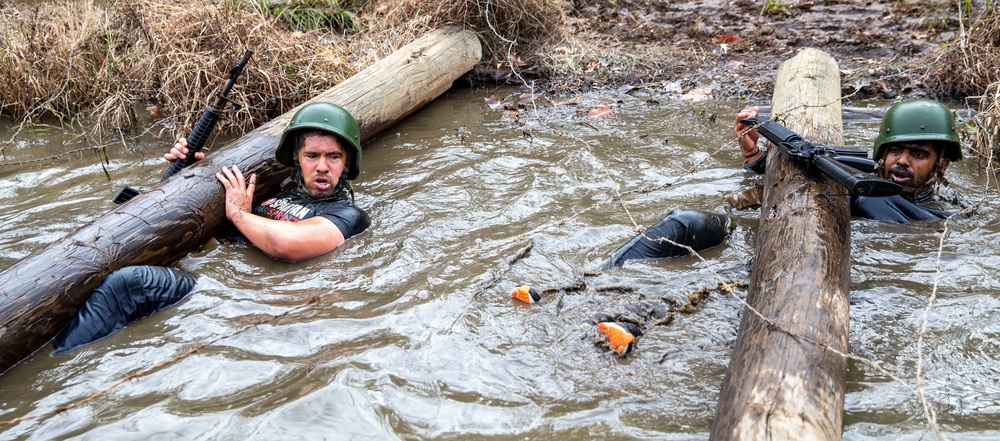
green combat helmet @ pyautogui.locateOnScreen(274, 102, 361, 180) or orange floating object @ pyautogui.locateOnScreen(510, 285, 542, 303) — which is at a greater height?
green combat helmet @ pyautogui.locateOnScreen(274, 102, 361, 180)

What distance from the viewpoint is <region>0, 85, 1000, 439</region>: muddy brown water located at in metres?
2.78

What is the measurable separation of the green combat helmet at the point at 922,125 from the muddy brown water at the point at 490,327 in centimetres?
59

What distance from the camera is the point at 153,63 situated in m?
6.67

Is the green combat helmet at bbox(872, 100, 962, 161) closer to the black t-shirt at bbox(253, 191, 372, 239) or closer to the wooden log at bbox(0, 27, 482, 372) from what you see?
the black t-shirt at bbox(253, 191, 372, 239)

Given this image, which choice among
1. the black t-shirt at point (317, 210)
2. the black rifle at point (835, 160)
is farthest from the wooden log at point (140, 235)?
the black rifle at point (835, 160)

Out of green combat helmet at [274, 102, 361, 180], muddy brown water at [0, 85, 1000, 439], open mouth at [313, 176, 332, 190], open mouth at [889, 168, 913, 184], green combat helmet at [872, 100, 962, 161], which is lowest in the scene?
muddy brown water at [0, 85, 1000, 439]

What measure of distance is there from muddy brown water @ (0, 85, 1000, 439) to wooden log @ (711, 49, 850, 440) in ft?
0.82

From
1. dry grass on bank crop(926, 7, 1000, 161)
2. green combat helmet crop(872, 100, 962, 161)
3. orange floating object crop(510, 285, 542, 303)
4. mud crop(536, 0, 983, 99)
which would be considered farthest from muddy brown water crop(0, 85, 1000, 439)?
mud crop(536, 0, 983, 99)

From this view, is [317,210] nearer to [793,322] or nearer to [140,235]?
[140,235]

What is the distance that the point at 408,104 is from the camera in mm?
6977

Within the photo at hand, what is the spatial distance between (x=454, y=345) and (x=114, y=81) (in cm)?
543

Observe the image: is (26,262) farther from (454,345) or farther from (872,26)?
(872,26)

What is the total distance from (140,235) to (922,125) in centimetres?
491

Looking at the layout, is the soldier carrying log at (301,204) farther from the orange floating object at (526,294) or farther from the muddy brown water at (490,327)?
the orange floating object at (526,294)
